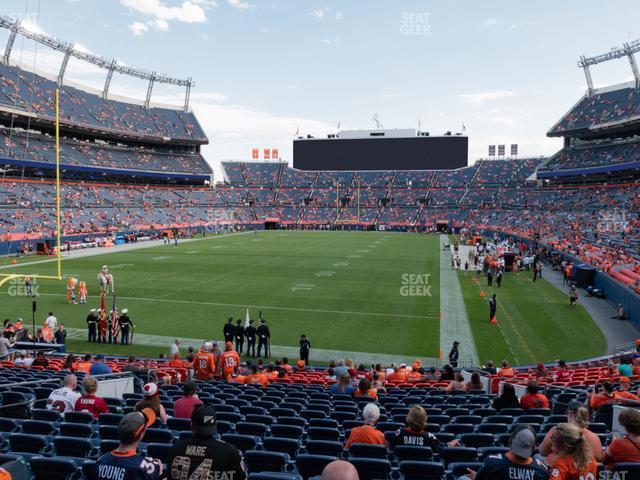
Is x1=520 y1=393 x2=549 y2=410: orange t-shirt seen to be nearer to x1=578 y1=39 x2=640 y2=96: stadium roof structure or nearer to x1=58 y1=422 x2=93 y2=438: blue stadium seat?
x1=58 y1=422 x2=93 y2=438: blue stadium seat

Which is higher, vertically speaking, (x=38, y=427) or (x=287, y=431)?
(x=38, y=427)

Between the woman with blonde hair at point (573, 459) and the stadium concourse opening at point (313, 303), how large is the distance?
0.02 meters

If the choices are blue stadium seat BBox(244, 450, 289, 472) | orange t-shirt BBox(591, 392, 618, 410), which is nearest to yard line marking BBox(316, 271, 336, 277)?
orange t-shirt BBox(591, 392, 618, 410)

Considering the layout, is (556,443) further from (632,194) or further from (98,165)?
(98,165)

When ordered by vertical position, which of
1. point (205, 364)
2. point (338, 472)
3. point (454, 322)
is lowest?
point (454, 322)

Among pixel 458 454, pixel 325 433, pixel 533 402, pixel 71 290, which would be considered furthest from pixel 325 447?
pixel 71 290

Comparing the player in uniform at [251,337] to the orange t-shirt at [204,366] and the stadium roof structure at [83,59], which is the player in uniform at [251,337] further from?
the stadium roof structure at [83,59]

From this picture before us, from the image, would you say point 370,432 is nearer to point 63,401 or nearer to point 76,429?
point 76,429

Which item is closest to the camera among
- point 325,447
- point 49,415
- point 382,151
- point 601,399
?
point 325,447

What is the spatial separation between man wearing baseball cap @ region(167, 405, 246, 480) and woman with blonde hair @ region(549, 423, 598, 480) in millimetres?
2534

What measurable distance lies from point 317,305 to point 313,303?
1.71ft

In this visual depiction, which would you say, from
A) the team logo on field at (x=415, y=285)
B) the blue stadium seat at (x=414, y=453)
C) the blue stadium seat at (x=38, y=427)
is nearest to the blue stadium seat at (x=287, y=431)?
the blue stadium seat at (x=414, y=453)

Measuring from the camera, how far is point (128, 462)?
3738 mm

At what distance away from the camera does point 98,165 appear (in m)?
74.6
